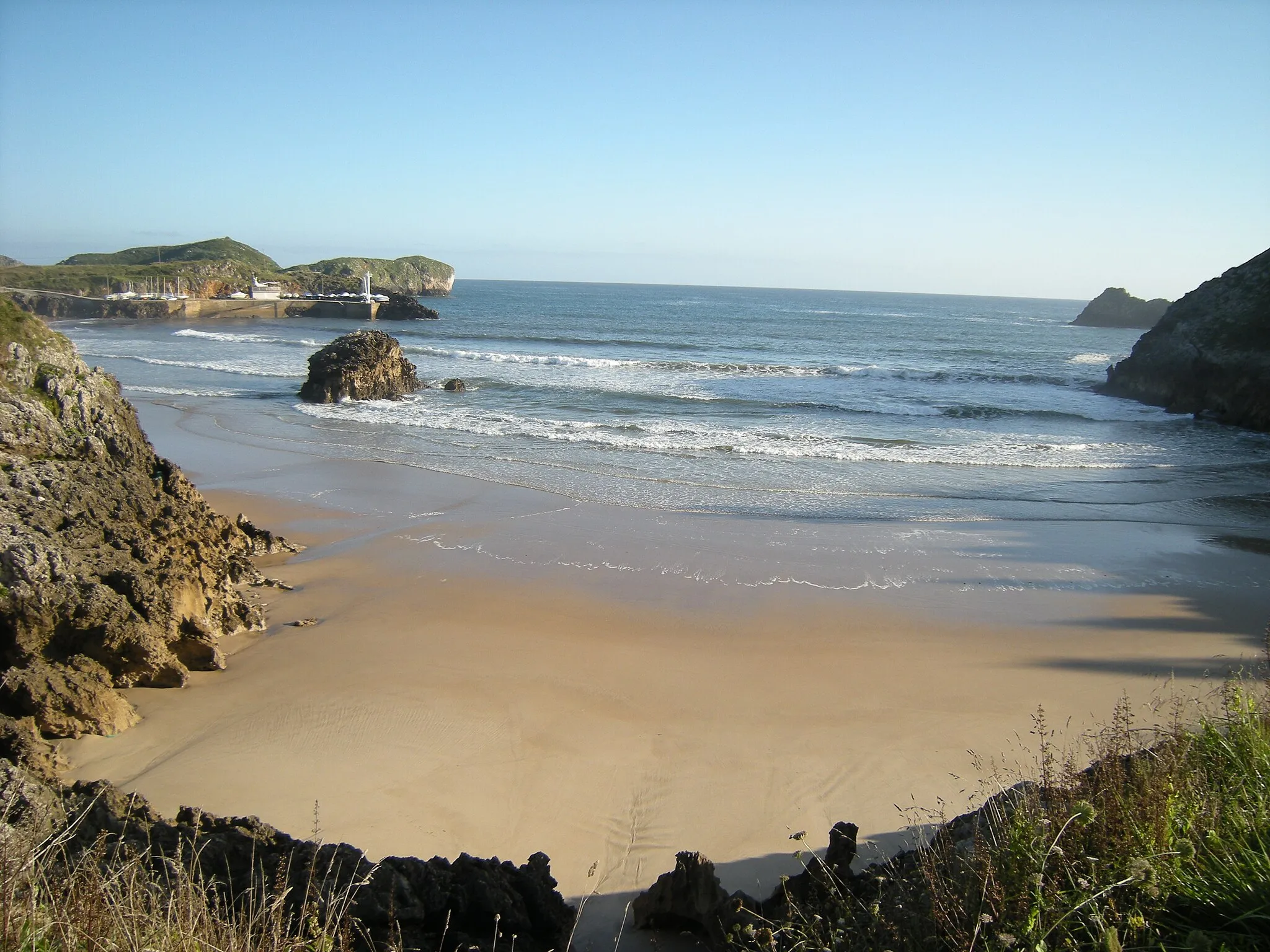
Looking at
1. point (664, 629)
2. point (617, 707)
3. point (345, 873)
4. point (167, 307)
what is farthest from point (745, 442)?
point (167, 307)

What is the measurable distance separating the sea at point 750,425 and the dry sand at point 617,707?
432 cm

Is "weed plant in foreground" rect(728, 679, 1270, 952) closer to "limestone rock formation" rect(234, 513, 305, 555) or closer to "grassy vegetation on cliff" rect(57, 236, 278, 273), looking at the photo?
"limestone rock formation" rect(234, 513, 305, 555)

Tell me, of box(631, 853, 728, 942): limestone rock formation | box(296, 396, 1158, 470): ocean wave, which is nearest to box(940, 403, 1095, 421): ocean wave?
box(296, 396, 1158, 470): ocean wave

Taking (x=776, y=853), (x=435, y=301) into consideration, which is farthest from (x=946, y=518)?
(x=435, y=301)

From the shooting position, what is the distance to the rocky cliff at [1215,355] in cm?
2425

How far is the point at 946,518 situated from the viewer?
1286cm

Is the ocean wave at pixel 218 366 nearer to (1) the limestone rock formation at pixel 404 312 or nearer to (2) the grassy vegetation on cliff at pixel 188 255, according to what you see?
(1) the limestone rock formation at pixel 404 312

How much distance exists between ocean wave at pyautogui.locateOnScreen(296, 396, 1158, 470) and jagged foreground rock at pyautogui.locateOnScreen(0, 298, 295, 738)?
1103 centimetres

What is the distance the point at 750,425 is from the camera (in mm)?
22109

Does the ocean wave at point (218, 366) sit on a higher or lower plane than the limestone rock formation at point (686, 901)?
higher

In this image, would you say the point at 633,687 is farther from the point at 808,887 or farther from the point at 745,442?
the point at 745,442

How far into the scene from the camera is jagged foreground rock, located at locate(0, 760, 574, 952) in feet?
11.6

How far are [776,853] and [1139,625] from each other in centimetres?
571

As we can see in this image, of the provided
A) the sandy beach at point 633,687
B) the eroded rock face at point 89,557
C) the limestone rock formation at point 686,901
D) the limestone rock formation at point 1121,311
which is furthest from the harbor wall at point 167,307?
the limestone rock formation at point 1121,311
